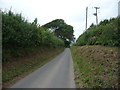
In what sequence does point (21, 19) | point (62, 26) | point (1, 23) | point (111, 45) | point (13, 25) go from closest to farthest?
point (111, 45)
point (1, 23)
point (13, 25)
point (21, 19)
point (62, 26)

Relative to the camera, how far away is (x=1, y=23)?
34.5 feet

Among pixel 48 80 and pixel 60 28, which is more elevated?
pixel 60 28

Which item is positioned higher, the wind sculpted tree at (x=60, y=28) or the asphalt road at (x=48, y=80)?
the wind sculpted tree at (x=60, y=28)

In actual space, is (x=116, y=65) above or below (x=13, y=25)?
below

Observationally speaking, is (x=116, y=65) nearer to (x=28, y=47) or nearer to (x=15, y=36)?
(x=15, y=36)

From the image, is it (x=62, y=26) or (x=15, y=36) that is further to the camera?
(x=62, y=26)

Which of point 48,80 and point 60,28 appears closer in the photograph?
point 48,80

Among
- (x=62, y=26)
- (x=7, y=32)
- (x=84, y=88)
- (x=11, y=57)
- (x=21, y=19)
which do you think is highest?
(x=62, y=26)

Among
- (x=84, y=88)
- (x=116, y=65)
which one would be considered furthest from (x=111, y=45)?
(x=84, y=88)

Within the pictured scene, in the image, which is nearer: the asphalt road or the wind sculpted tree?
the asphalt road

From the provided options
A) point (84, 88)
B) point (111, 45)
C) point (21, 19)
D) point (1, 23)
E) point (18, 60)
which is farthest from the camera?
point (21, 19)

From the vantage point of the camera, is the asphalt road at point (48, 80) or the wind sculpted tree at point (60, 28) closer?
the asphalt road at point (48, 80)

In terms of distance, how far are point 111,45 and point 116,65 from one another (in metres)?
3.48

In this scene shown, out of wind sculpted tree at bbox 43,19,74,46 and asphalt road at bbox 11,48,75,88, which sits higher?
wind sculpted tree at bbox 43,19,74,46
